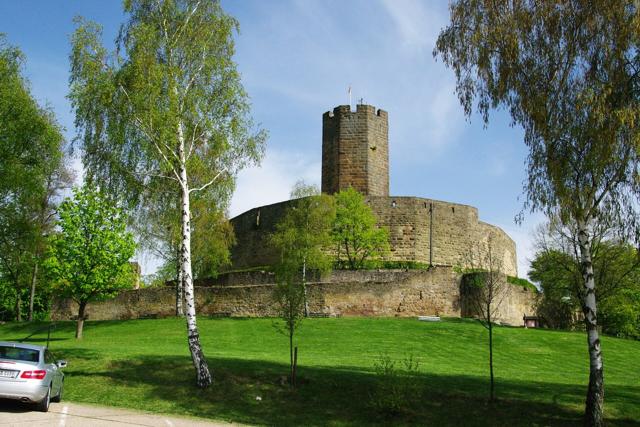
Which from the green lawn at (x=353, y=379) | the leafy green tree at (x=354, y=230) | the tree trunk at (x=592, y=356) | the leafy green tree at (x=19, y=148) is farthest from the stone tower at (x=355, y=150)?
the tree trunk at (x=592, y=356)

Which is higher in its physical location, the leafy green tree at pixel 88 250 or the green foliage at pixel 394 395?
the leafy green tree at pixel 88 250

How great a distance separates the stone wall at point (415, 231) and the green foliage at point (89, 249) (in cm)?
1471

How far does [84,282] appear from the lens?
3206 cm

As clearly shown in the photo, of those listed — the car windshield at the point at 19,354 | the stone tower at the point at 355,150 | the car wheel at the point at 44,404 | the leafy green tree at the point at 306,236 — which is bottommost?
the car wheel at the point at 44,404

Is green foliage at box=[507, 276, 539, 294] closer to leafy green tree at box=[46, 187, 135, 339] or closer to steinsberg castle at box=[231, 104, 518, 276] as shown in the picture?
steinsberg castle at box=[231, 104, 518, 276]

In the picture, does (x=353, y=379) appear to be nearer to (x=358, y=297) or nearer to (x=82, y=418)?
(x=82, y=418)

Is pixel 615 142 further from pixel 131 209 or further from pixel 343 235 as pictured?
pixel 343 235

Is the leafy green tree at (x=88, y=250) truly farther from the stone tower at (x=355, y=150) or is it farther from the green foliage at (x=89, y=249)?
the stone tower at (x=355, y=150)

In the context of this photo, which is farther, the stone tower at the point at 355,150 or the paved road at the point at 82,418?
the stone tower at the point at 355,150

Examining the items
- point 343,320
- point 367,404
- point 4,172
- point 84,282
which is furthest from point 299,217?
point 367,404

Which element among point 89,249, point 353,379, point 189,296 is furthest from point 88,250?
point 353,379

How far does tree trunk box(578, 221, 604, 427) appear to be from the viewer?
13641mm

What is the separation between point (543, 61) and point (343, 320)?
20346 mm

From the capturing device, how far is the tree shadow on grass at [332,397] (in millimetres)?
14727
